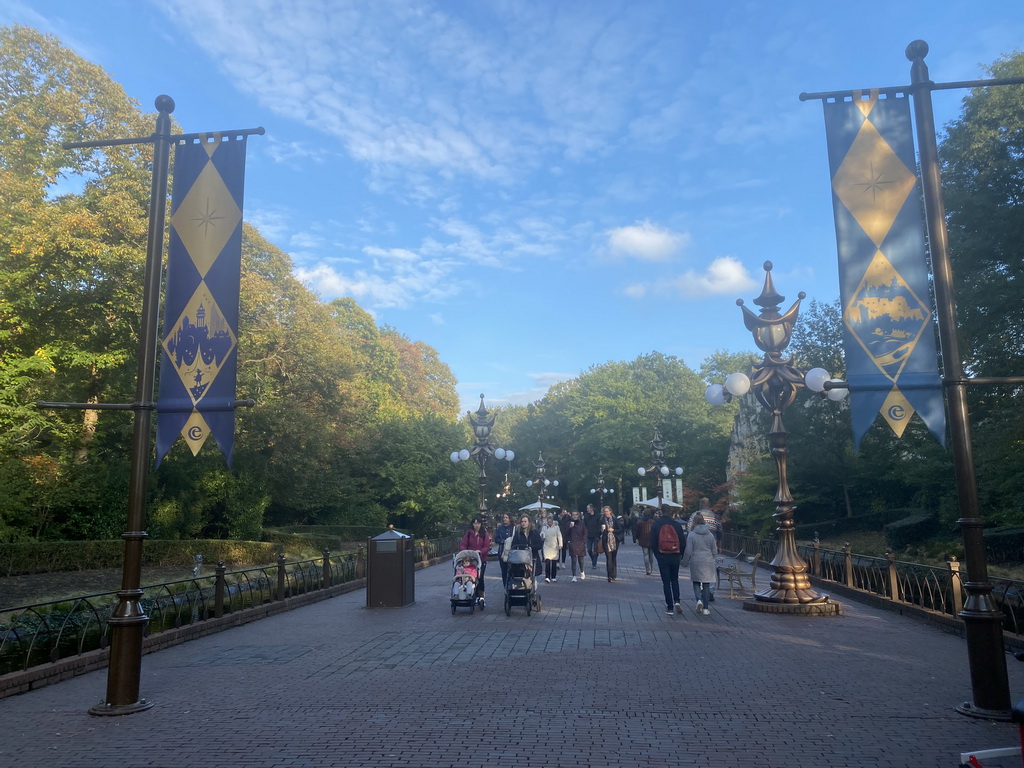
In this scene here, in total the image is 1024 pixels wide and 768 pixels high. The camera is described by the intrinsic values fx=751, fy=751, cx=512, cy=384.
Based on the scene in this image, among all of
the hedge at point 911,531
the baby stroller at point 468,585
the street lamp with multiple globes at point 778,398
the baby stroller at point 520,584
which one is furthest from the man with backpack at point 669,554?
the hedge at point 911,531

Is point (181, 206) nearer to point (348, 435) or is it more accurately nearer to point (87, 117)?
point (87, 117)

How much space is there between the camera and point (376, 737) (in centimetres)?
584

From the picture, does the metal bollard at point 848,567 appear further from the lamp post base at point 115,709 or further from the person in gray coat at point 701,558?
the lamp post base at point 115,709

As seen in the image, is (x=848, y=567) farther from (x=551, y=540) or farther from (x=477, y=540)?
(x=477, y=540)

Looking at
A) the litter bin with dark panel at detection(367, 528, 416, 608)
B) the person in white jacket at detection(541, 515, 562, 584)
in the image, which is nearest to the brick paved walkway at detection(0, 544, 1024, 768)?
the litter bin with dark panel at detection(367, 528, 416, 608)

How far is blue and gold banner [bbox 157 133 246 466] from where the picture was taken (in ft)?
25.4

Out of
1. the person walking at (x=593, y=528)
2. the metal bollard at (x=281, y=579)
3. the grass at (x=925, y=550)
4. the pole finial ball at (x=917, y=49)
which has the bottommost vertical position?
the grass at (x=925, y=550)

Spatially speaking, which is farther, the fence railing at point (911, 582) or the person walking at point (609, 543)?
the person walking at point (609, 543)

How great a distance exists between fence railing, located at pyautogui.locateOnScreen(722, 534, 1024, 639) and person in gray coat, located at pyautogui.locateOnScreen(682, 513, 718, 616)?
3.20 meters

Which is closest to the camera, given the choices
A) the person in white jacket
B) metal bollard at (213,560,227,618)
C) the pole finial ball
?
the pole finial ball

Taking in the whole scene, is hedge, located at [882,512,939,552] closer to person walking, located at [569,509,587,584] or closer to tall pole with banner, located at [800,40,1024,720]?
person walking, located at [569,509,587,584]

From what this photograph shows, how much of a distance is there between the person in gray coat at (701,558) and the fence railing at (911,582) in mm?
3201

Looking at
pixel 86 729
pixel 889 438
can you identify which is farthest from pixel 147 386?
pixel 889 438

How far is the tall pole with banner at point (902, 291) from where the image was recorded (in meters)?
6.72
